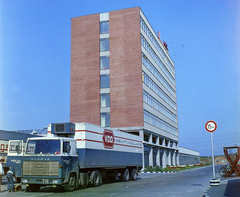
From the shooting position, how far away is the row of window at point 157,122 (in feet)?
167

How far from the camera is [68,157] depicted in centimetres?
1518

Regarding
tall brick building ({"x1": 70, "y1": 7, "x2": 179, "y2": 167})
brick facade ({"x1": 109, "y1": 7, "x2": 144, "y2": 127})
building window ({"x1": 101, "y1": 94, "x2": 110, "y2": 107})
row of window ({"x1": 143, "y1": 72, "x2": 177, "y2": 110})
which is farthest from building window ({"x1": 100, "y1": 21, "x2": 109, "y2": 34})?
building window ({"x1": 101, "y1": 94, "x2": 110, "y2": 107})

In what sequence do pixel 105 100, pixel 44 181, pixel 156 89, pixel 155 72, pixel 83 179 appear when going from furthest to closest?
pixel 155 72
pixel 156 89
pixel 105 100
pixel 83 179
pixel 44 181

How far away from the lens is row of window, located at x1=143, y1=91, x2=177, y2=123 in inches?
2033

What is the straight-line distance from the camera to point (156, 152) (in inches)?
2313

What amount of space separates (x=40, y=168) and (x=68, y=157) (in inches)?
57.7

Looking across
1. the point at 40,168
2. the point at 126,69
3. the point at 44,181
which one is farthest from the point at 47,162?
the point at 126,69

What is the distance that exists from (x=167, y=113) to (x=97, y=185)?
2143 inches

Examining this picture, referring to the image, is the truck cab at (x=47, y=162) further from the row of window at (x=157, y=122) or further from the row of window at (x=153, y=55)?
the row of window at (x=153, y=55)

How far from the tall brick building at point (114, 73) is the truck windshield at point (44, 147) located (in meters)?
33.0

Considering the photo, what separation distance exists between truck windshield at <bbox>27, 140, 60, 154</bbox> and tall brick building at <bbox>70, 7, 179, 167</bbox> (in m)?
33.0

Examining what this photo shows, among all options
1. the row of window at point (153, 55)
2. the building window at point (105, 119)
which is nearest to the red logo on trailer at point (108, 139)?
the building window at point (105, 119)

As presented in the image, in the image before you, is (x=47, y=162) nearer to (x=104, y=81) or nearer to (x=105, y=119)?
(x=105, y=119)

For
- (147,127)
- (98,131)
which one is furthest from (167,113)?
(98,131)
